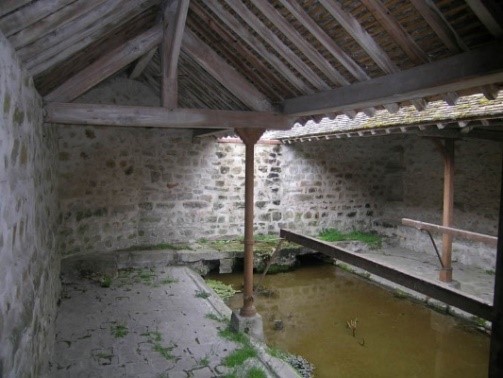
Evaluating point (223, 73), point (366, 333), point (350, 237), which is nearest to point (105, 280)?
point (223, 73)

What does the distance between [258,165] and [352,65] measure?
6419 millimetres

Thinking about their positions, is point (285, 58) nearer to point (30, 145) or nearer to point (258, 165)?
point (30, 145)

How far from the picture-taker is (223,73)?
4.46m

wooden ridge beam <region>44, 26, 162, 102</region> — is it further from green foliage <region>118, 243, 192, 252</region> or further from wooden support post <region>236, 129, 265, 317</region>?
green foliage <region>118, 243, 192, 252</region>

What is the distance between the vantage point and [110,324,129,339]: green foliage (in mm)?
4768

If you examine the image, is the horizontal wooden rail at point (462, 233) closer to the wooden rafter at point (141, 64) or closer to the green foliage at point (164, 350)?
the green foliage at point (164, 350)

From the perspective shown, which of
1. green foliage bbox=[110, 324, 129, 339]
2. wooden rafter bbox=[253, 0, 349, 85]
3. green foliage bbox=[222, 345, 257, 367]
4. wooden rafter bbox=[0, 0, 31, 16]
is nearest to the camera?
wooden rafter bbox=[0, 0, 31, 16]

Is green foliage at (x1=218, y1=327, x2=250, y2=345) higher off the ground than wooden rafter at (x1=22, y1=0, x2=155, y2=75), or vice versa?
wooden rafter at (x1=22, y1=0, x2=155, y2=75)

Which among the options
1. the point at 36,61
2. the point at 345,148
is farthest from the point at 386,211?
the point at 36,61

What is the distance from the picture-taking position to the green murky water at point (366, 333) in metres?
4.96

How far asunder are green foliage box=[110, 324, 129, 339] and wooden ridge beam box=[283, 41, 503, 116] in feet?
11.6

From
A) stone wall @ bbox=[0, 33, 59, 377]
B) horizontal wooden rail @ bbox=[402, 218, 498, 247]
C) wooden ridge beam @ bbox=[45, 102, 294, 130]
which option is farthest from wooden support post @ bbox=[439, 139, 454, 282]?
stone wall @ bbox=[0, 33, 59, 377]

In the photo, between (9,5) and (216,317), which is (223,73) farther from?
(216,317)

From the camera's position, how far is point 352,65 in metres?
3.20
